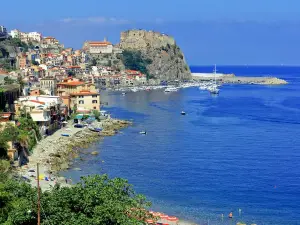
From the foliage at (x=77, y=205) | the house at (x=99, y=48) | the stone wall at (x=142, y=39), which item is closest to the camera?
the foliage at (x=77, y=205)

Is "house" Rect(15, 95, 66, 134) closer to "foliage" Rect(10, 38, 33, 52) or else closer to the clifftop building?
"foliage" Rect(10, 38, 33, 52)

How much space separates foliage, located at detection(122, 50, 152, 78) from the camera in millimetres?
97500

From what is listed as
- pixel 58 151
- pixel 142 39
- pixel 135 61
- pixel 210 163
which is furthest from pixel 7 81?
pixel 142 39

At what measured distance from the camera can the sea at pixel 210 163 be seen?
20.8 meters

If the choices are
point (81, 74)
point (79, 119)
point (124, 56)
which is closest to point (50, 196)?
point (79, 119)

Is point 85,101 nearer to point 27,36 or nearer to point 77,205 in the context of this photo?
point 77,205

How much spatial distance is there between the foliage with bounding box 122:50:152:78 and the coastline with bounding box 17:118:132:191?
5783 cm

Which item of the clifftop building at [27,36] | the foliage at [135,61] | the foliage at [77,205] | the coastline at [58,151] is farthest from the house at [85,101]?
the foliage at [135,61]

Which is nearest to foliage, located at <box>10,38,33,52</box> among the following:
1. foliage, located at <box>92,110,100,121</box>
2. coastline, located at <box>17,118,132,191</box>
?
foliage, located at <box>92,110,100,121</box>

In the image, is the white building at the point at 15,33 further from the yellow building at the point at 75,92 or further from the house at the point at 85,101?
the house at the point at 85,101

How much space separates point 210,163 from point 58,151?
7584 millimetres

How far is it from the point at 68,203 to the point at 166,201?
31.9ft

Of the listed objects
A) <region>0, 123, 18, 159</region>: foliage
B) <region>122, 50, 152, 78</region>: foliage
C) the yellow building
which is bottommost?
<region>0, 123, 18, 159</region>: foliage

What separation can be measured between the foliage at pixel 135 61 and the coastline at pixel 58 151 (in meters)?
57.8
